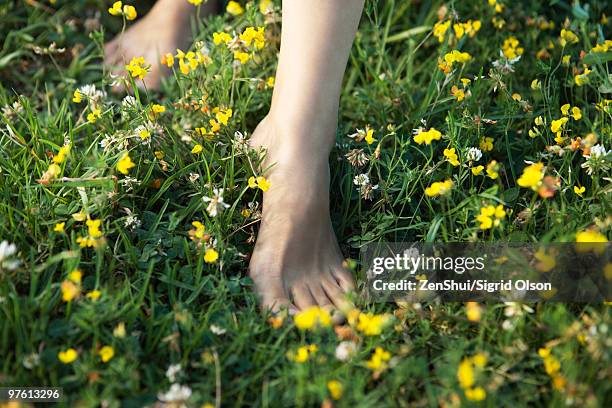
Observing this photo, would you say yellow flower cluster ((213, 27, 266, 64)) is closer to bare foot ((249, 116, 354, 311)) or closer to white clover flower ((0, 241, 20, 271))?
bare foot ((249, 116, 354, 311))

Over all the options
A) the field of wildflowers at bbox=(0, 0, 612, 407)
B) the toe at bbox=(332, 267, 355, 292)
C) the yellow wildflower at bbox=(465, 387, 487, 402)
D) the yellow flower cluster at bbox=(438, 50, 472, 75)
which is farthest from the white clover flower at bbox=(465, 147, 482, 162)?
the yellow wildflower at bbox=(465, 387, 487, 402)

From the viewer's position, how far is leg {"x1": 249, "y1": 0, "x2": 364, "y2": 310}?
4.96 feet

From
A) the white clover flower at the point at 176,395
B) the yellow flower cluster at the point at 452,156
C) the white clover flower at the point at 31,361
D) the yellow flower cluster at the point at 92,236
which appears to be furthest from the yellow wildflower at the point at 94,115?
the yellow flower cluster at the point at 452,156

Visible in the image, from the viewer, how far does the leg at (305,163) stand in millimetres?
1511

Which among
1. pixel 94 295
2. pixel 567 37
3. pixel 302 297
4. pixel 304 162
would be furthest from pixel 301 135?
pixel 567 37

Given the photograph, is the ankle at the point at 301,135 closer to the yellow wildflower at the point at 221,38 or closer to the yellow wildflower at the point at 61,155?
the yellow wildflower at the point at 221,38

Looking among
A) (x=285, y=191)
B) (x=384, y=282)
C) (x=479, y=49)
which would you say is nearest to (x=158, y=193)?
(x=285, y=191)

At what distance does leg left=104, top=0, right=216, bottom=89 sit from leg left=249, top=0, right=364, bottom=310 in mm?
628

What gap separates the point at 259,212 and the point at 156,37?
816 millimetres

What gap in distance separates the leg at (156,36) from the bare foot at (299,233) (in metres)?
0.68

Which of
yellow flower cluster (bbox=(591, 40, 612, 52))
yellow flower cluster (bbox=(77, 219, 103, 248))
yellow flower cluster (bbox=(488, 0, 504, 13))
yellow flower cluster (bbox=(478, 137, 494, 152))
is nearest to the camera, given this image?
yellow flower cluster (bbox=(77, 219, 103, 248))

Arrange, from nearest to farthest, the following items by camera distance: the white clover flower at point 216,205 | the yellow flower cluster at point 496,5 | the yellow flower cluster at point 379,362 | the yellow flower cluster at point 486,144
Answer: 1. the yellow flower cluster at point 379,362
2. the white clover flower at point 216,205
3. the yellow flower cluster at point 486,144
4. the yellow flower cluster at point 496,5

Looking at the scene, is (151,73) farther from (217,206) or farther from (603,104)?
(603,104)

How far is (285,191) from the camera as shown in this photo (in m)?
1.54
